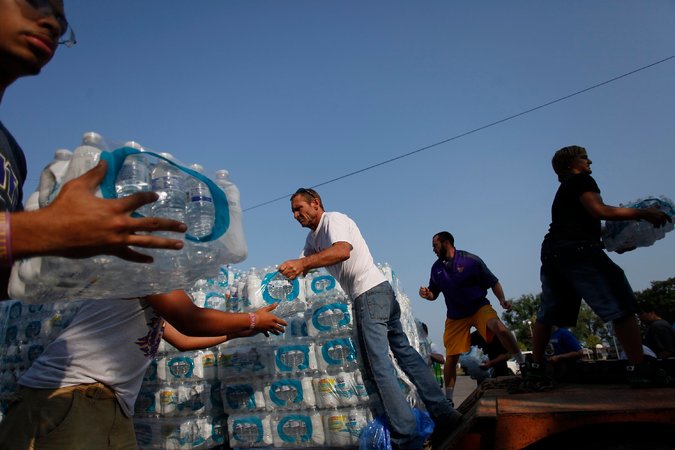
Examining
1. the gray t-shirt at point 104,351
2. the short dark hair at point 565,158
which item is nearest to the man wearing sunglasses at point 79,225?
the gray t-shirt at point 104,351

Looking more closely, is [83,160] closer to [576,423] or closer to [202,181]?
[202,181]

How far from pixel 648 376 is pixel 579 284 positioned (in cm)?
70

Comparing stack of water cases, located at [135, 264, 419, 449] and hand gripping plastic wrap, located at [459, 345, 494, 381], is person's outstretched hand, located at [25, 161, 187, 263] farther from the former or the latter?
hand gripping plastic wrap, located at [459, 345, 494, 381]

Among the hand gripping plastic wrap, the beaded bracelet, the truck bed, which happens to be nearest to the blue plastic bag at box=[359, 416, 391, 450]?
the truck bed

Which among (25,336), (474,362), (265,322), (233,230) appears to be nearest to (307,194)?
(265,322)

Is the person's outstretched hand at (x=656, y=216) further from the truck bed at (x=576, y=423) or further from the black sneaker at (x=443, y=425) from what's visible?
the black sneaker at (x=443, y=425)

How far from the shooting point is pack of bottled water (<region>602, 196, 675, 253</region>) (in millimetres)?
3242

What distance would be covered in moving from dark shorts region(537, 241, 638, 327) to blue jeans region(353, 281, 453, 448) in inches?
39.8

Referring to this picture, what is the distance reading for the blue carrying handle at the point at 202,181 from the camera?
1.44 m

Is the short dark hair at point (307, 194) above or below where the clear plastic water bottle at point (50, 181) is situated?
above

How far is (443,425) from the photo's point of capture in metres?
3.09

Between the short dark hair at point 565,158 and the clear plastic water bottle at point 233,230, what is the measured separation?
2.59 metres

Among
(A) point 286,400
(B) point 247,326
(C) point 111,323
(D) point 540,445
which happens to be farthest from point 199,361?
(D) point 540,445

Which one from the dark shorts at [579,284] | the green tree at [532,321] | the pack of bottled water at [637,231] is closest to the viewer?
the dark shorts at [579,284]
